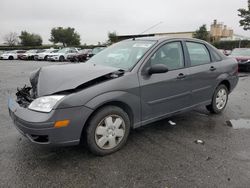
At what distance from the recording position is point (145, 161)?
2.89m

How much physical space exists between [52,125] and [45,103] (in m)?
0.28

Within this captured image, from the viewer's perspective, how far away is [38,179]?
8.23 ft

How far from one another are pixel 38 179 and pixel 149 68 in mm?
2033

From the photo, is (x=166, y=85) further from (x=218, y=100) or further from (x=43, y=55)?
(x=43, y=55)

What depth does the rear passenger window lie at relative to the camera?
401 centimetres

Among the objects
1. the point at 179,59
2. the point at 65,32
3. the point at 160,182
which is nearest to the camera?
the point at 160,182

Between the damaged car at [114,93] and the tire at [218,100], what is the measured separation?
291 mm

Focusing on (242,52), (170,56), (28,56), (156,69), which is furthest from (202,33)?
(156,69)

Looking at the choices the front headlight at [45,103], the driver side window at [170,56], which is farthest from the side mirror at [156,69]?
the front headlight at [45,103]

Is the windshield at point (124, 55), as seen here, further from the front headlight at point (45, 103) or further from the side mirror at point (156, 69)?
the front headlight at point (45, 103)

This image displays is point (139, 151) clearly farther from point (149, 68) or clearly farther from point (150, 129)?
point (149, 68)

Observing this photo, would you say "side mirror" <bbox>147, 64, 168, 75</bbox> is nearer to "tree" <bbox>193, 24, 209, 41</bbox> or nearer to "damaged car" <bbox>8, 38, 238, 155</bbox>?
"damaged car" <bbox>8, 38, 238, 155</bbox>

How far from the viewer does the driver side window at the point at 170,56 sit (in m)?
3.49

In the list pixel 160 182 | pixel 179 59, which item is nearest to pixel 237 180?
pixel 160 182
